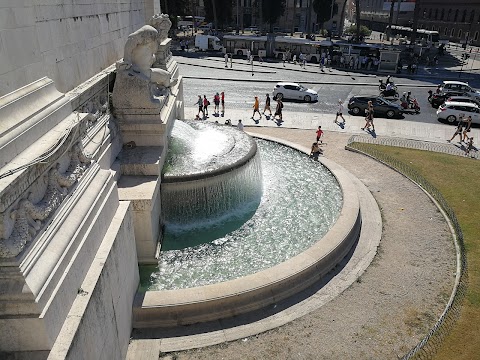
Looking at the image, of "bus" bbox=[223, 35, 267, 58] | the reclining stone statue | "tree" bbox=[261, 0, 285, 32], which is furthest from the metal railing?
"tree" bbox=[261, 0, 285, 32]

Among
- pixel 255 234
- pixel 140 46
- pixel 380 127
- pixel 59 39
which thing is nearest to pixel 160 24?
pixel 140 46

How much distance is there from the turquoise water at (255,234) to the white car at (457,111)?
13.4 meters

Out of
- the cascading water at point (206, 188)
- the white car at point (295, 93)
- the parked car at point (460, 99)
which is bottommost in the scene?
the parked car at point (460, 99)

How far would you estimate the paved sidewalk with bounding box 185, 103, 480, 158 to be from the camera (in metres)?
19.9

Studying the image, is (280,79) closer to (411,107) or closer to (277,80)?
(277,80)

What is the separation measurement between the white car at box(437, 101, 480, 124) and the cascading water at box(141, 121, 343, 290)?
539 inches

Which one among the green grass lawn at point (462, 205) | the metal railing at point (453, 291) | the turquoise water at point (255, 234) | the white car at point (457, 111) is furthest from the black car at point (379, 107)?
the turquoise water at point (255, 234)

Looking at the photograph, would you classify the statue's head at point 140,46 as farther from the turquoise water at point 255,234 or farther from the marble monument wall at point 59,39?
the turquoise water at point 255,234

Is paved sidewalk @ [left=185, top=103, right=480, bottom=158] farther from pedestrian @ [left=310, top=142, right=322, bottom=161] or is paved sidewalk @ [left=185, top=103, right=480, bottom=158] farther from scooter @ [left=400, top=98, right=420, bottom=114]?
pedestrian @ [left=310, top=142, right=322, bottom=161]

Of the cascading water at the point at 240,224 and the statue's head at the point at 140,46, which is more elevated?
the statue's head at the point at 140,46

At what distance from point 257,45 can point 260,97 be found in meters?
20.5

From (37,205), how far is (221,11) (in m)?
69.0

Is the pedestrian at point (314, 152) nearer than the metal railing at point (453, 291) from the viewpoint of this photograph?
No

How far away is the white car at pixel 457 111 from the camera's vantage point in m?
24.0
